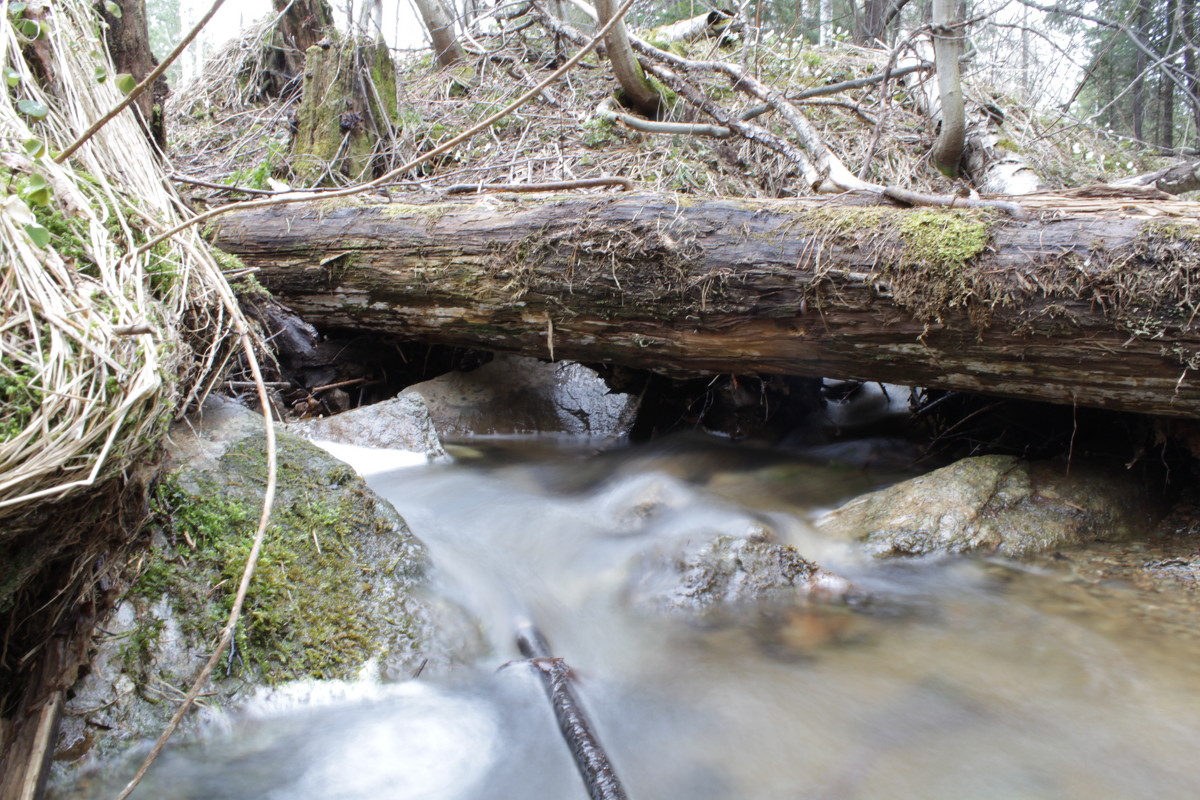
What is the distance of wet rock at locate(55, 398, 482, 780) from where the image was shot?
1.97 metres

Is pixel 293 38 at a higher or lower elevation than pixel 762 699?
higher

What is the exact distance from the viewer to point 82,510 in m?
1.36

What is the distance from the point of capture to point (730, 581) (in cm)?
302

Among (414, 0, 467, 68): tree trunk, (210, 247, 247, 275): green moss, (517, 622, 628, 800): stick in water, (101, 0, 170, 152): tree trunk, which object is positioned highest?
(414, 0, 467, 68): tree trunk

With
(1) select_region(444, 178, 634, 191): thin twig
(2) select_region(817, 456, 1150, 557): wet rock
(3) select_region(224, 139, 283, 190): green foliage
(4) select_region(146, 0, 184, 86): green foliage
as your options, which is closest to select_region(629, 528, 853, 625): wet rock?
(2) select_region(817, 456, 1150, 557): wet rock

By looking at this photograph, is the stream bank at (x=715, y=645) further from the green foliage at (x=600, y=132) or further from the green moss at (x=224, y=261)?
the green foliage at (x=600, y=132)

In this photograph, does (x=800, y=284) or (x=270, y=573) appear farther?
(x=800, y=284)

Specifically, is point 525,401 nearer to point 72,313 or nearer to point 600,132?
point 600,132

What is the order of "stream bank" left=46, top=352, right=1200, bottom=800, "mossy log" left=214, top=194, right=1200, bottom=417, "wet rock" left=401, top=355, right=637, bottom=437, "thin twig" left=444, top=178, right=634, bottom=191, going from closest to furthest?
"stream bank" left=46, top=352, right=1200, bottom=800
"mossy log" left=214, top=194, right=1200, bottom=417
"thin twig" left=444, top=178, right=634, bottom=191
"wet rock" left=401, top=355, right=637, bottom=437

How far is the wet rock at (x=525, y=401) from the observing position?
5281mm

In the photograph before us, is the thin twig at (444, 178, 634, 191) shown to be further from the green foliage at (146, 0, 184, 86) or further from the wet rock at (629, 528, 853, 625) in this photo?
the green foliage at (146, 0, 184, 86)

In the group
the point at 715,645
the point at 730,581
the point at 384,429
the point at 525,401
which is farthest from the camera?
the point at 525,401

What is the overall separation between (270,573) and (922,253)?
8.74 ft

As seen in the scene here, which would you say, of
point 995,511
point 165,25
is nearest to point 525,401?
point 995,511
